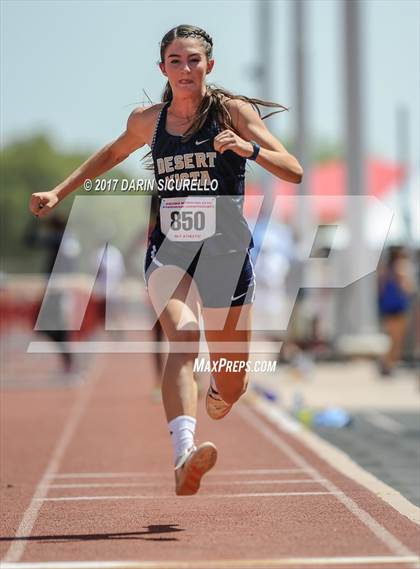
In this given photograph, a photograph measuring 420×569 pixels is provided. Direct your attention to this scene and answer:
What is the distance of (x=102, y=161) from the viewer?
6918 mm

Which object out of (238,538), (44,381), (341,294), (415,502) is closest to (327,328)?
(341,294)

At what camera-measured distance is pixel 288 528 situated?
622 cm

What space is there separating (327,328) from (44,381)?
6.76 meters

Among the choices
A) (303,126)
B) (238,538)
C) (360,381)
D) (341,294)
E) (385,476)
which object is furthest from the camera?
(303,126)

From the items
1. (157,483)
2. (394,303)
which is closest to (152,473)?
(157,483)

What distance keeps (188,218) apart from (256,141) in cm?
51

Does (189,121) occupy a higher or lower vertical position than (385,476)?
higher

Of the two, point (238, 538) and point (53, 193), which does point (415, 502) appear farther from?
point (53, 193)

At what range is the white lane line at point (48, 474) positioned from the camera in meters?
5.91

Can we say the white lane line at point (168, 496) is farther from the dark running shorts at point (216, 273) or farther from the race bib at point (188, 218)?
the race bib at point (188, 218)

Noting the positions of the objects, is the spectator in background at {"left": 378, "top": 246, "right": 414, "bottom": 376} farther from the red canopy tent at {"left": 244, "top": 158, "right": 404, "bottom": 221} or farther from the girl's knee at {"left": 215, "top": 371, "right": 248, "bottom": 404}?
the girl's knee at {"left": 215, "top": 371, "right": 248, "bottom": 404}

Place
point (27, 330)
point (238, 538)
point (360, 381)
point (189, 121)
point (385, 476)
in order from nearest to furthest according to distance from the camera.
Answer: point (238, 538) < point (189, 121) < point (385, 476) < point (360, 381) < point (27, 330)

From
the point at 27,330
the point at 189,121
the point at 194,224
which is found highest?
the point at 189,121

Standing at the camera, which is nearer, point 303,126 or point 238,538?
point 238,538
